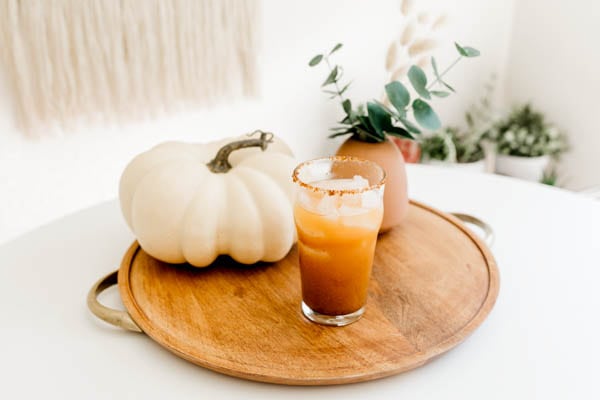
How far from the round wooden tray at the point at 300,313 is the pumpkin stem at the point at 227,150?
0.50 feet

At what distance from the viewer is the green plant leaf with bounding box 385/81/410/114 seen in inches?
32.6

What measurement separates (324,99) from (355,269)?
1553mm

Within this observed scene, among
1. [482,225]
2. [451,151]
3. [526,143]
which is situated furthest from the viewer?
[526,143]

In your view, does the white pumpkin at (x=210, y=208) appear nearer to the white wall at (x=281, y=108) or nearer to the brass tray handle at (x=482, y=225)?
the brass tray handle at (x=482, y=225)

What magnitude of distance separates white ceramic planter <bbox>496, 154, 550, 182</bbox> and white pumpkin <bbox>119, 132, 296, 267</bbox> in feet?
6.43

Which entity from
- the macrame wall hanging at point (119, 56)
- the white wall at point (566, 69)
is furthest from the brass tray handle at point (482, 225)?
the white wall at point (566, 69)

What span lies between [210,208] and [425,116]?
13.7 inches

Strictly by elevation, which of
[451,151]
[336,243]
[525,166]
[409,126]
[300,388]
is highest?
[409,126]

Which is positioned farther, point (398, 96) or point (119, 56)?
point (119, 56)

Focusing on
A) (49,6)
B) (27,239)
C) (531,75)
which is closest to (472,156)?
(531,75)

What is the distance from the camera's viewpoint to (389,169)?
36.1 inches

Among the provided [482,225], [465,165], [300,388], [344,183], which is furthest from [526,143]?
[300,388]

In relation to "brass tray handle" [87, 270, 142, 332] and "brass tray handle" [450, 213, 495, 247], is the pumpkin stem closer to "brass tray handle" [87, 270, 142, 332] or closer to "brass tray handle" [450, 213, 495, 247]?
"brass tray handle" [87, 270, 142, 332]

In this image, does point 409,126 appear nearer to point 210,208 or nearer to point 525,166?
point 210,208
